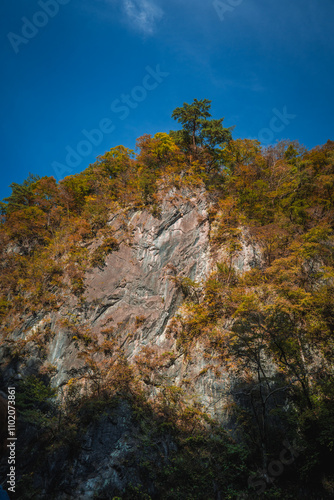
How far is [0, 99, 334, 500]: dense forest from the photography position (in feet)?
33.2

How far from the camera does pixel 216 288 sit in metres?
15.4

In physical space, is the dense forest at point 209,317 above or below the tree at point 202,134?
below

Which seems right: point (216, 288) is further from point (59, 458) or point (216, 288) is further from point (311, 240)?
point (59, 458)

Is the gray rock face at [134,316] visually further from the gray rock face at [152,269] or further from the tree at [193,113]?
the tree at [193,113]

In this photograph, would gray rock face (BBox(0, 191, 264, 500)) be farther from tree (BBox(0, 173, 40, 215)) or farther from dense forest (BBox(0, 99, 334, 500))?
tree (BBox(0, 173, 40, 215))

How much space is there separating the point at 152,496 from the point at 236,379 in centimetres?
580

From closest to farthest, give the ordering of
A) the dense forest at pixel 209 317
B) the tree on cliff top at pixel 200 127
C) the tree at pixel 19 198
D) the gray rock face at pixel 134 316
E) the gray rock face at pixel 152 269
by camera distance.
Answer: the dense forest at pixel 209 317
the gray rock face at pixel 134 316
the gray rock face at pixel 152 269
the tree on cliff top at pixel 200 127
the tree at pixel 19 198

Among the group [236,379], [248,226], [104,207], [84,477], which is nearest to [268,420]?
[236,379]

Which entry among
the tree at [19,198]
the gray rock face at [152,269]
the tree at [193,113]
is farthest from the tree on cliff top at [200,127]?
the tree at [19,198]

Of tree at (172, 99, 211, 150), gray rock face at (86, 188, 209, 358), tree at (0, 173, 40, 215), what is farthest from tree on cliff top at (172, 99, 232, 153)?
tree at (0, 173, 40, 215)

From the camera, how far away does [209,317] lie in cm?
1502

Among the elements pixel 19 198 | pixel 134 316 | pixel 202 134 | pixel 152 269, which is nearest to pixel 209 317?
pixel 134 316

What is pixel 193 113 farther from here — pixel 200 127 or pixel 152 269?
pixel 152 269

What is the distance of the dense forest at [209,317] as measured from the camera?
10.1 meters
